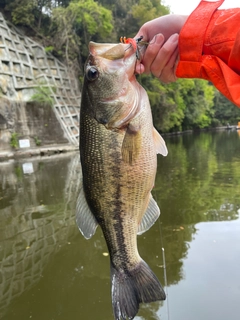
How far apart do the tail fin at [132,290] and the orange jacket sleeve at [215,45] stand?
1.20 meters

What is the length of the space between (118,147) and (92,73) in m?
0.48

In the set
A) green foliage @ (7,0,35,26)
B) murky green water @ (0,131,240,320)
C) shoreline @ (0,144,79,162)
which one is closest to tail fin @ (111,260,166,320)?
murky green water @ (0,131,240,320)

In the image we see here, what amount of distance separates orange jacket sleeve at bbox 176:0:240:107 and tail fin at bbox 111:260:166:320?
120 centimetres

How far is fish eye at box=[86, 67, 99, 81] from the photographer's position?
194 cm

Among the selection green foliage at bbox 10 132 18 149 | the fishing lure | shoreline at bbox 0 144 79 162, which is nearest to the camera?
the fishing lure

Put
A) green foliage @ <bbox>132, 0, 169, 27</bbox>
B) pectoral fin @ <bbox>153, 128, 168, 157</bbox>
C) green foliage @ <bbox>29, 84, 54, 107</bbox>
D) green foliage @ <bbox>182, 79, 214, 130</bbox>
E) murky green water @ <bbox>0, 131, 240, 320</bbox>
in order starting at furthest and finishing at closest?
green foliage @ <bbox>182, 79, 214, 130</bbox> < green foliage @ <bbox>132, 0, 169, 27</bbox> < green foliage @ <bbox>29, 84, 54, 107</bbox> < murky green water @ <bbox>0, 131, 240, 320</bbox> < pectoral fin @ <bbox>153, 128, 168, 157</bbox>

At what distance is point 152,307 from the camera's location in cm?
363

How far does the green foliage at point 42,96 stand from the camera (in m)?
20.7

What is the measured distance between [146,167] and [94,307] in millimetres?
2442

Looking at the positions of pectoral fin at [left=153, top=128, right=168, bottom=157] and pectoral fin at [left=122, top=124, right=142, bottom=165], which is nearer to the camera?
pectoral fin at [left=122, top=124, right=142, bottom=165]

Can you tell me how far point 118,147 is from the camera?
75.8 inches

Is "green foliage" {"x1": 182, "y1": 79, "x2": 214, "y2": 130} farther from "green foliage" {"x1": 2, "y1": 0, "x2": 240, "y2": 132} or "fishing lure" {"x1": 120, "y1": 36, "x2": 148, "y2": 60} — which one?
"fishing lure" {"x1": 120, "y1": 36, "x2": 148, "y2": 60}

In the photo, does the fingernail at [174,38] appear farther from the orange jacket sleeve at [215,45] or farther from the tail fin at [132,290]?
the tail fin at [132,290]

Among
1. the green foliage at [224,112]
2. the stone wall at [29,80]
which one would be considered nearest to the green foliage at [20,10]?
the stone wall at [29,80]
